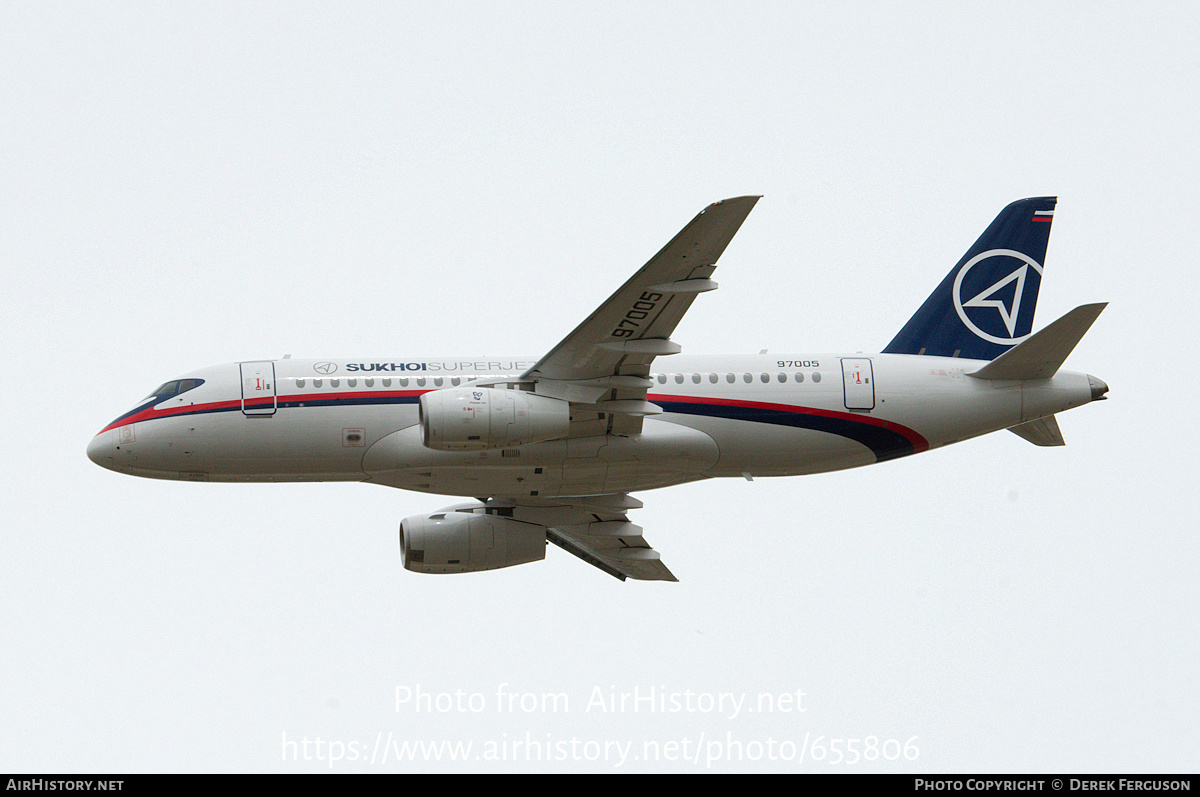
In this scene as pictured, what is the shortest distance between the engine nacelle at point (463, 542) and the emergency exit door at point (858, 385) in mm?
9016

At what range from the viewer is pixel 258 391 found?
31828 mm

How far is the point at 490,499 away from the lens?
3647 cm

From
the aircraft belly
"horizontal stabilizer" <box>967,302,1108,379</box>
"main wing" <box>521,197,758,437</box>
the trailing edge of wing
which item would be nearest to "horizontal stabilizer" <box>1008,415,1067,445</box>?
"horizontal stabilizer" <box>967,302,1108,379</box>

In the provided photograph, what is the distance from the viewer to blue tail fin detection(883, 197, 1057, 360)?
36.3 metres

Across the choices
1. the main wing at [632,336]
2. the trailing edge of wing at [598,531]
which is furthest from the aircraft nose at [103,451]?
the main wing at [632,336]

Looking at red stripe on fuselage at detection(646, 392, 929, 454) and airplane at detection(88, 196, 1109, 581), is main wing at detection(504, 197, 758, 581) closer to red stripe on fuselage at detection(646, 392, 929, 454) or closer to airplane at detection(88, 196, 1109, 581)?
airplane at detection(88, 196, 1109, 581)

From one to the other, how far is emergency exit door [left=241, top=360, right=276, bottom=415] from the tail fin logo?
17.9 metres

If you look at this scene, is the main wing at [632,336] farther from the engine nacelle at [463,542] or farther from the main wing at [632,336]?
the engine nacelle at [463,542]

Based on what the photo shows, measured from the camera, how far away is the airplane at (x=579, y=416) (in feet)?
98.7

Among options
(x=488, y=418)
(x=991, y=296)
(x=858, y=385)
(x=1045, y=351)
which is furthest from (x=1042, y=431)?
(x=488, y=418)

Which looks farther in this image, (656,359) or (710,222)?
Result: (656,359)
